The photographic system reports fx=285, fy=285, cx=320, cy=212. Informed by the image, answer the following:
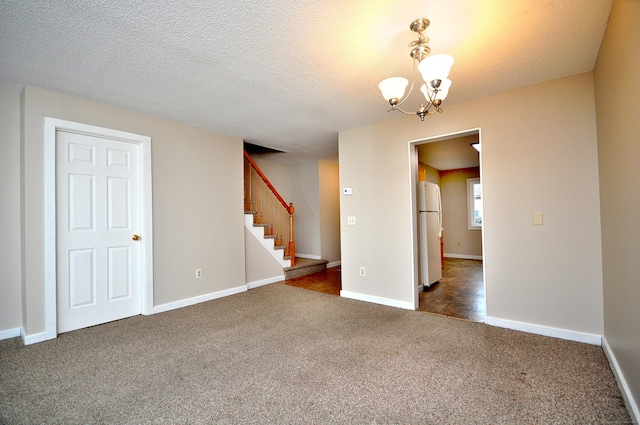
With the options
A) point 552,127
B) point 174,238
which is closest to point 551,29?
point 552,127

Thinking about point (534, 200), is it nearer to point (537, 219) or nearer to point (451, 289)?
point (537, 219)

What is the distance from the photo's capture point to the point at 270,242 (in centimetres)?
500

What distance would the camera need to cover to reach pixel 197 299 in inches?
151

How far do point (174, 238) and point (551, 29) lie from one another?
414cm

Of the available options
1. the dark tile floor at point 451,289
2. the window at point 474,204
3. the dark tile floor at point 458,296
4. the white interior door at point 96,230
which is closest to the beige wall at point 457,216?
the window at point 474,204

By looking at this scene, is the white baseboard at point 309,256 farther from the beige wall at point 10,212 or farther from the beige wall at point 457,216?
the beige wall at point 10,212

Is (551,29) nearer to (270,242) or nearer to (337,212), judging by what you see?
(270,242)

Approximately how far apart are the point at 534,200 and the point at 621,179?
998 mm

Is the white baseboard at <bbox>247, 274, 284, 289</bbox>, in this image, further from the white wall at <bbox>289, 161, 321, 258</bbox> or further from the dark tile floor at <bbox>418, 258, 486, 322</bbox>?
the dark tile floor at <bbox>418, 258, 486, 322</bbox>

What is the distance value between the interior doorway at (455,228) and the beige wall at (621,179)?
1.02 metres

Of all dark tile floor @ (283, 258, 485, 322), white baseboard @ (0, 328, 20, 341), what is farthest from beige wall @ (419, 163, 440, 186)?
white baseboard @ (0, 328, 20, 341)

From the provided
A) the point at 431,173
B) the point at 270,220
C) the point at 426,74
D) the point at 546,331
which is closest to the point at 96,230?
the point at 270,220

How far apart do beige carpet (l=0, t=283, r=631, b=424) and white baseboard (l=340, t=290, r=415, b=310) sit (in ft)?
1.36

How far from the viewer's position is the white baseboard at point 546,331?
245 centimetres
